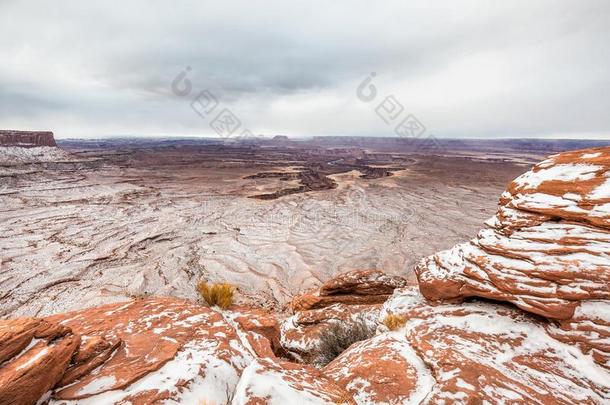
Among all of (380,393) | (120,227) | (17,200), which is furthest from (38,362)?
(17,200)

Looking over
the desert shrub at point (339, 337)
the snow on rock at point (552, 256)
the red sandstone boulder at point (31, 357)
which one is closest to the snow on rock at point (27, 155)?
the red sandstone boulder at point (31, 357)

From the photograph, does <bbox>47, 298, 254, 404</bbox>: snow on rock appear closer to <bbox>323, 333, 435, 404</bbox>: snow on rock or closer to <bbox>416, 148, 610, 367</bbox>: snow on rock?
<bbox>323, 333, 435, 404</bbox>: snow on rock

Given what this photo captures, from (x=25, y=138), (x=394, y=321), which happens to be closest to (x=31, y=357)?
(x=394, y=321)

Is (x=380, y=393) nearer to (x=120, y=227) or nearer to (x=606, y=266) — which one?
(x=606, y=266)

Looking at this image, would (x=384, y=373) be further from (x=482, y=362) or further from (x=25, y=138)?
(x=25, y=138)

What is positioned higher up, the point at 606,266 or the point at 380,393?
the point at 606,266

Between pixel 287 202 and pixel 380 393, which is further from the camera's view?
pixel 287 202
